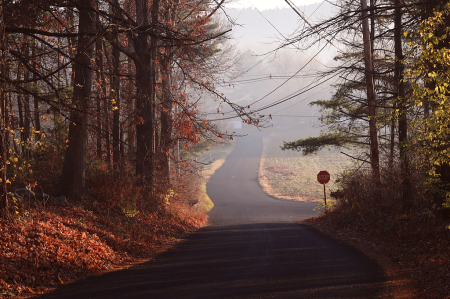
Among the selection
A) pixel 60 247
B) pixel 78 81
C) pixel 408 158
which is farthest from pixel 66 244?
pixel 408 158

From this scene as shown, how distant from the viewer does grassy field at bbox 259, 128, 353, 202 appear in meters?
37.5

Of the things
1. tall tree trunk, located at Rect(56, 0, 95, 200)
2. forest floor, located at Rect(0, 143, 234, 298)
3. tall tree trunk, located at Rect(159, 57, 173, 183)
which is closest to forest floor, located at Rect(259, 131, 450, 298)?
forest floor, located at Rect(0, 143, 234, 298)

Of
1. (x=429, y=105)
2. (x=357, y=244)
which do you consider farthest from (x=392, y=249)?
(x=429, y=105)

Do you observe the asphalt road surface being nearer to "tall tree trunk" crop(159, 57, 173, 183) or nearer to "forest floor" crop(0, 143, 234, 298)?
"forest floor" crop(0, 143, 234, 298)

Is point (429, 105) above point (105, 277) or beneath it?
above

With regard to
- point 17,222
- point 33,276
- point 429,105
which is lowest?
point 33,276

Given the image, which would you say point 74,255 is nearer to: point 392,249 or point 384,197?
point 392,249

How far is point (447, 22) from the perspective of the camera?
816 centimetres

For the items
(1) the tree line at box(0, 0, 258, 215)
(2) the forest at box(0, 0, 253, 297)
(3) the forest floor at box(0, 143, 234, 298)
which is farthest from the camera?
(1) the tree line at box(0, 0, 258, 215)

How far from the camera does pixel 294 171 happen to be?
50.1 m

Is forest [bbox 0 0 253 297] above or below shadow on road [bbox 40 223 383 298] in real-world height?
above

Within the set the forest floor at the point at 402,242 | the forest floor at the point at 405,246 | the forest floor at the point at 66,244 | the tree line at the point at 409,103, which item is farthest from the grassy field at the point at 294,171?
the forest floor at the point at 66,244

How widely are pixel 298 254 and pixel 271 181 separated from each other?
120ft

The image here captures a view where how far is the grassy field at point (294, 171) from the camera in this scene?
37531 mm
